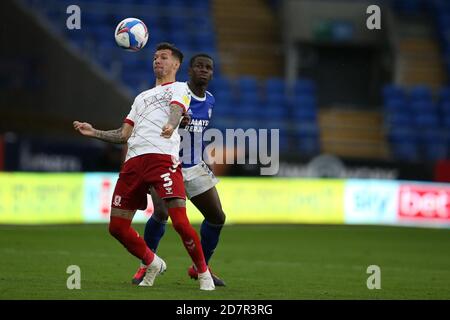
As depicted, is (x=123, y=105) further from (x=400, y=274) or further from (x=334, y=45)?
(x=400, y=274)

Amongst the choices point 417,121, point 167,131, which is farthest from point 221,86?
point 167,131

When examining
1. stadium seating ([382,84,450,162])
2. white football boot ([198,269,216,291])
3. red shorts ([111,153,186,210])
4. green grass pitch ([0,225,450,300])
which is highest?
stadium seating ([382,84,450,162])

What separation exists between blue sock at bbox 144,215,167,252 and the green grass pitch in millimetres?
414

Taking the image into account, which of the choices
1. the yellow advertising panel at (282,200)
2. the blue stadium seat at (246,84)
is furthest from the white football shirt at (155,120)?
the blue stadium seat at (246,84)

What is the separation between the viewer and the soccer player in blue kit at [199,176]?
10.4 meters

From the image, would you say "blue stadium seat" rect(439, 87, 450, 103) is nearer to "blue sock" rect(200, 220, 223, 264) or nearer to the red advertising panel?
the red advertising panel

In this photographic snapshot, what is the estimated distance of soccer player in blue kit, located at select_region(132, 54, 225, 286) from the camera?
10406mm

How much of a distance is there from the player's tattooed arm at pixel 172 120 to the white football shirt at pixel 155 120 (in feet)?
0.33

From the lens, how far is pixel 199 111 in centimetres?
1056

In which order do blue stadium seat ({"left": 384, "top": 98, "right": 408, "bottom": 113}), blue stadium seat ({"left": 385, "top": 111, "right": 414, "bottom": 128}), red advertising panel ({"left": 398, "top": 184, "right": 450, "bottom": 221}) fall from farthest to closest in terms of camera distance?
blue stadium seat ({"left": 384, "top": 98, "right": 408, "bottom": 113}), blue stadium seat ({"left": 385, "top": 111, "right": 414, "bottom": 128}), red advertising panel ({"left": 398, "top": 184, "right": 450, "bottom": 221})

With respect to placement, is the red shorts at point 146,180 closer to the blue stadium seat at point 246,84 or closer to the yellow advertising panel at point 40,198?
the yellow advertising panel at point 40,198

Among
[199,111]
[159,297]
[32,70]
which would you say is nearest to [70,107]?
[32,70]

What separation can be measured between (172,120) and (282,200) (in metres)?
12.5

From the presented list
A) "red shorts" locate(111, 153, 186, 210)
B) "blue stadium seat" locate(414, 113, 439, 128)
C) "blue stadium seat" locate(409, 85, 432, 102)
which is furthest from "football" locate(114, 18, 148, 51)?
"blue stadium seat" locate(409, 85, 432, 102)
